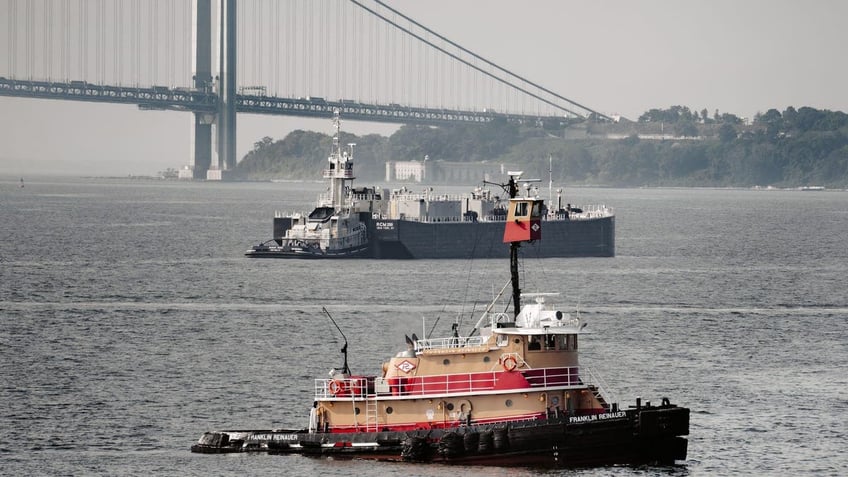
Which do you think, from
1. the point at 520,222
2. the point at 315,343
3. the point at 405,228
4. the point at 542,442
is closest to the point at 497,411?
the point at 542,442

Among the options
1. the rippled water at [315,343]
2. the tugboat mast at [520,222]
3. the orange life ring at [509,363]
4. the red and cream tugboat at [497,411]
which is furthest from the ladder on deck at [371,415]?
the tugboat mast at [520,222]

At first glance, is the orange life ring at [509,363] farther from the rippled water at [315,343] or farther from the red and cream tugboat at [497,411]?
the rippled water at [315,343]

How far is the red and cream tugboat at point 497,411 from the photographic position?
4784cm

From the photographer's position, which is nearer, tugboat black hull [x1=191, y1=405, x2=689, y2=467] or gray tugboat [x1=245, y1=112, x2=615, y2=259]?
tugboat black hull [x1=191, y1=405, x2=689, y2=467]

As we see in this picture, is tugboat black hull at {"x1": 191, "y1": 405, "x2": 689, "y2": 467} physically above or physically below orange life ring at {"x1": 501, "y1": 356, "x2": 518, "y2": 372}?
below

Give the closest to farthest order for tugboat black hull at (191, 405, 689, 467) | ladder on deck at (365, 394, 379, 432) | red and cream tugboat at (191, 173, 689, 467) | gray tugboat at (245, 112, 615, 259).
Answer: tugboat black hull at (191, 405, 689, 467) → red and cream tugboat at (191, 173, 689, 467) → ladder on deck at (365, 394, 379, 432) → gray tugboat at (245, 112, 615, 259)

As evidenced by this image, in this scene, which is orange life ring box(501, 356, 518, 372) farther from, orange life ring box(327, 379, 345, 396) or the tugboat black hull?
orange life ring box(327, 379, 345, 396)

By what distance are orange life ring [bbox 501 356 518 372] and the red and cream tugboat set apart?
0.03m

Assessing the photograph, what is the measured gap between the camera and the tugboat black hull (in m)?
47.6

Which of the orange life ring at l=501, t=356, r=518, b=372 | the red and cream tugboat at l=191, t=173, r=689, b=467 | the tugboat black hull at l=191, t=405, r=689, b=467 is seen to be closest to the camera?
the tugboat black hull at l=191, t=405, r=689, b=467

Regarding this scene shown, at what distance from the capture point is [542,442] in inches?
1874

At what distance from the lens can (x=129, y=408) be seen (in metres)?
58.7

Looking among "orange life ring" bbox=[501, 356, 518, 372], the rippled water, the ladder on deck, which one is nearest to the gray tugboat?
the rippled water

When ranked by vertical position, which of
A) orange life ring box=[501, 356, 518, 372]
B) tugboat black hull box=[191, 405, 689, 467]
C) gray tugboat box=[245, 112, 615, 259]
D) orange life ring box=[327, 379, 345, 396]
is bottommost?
tugboat black hull box=[191, 405, 689, 467]
